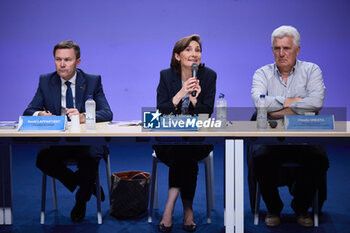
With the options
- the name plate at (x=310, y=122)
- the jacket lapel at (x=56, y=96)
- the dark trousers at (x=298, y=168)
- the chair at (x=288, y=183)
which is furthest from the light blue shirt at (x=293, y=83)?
the jacket lapel at (x=56, y=96)

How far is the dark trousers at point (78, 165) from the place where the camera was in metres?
2.22

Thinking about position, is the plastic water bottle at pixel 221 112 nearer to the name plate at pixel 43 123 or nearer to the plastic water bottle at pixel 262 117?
the plastic water bottle at pixel 262 117

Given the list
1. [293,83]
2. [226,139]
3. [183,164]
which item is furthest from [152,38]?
[226,139]

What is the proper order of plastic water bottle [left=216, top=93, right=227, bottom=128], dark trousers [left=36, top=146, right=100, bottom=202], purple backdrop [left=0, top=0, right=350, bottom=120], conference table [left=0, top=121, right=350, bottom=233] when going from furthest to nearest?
1. purple backdrop [left=0, top=0, right=350, bottom=120]
2. dark trousers [left=36, top=146, right=100, bottom=202]
3. plastic water bottle [left=216, top=93, right=227, bottom=128]
4. conference table [left=0, top=121, right=350, bottom=233]

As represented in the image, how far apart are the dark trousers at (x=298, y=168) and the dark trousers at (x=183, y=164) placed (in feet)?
1.20

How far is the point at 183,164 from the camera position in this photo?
2.09 metres

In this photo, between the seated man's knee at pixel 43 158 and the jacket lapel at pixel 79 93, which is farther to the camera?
the jacket lapel at pixel 79 93

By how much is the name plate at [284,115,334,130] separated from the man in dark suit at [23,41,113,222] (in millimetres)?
1170

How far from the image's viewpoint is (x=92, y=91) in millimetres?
2602

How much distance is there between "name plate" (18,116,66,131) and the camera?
6.11 feet

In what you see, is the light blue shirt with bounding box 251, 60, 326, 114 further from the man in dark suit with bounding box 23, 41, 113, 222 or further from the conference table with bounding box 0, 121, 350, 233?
the man in dark suit with bounding box 23, 41, 113, 222

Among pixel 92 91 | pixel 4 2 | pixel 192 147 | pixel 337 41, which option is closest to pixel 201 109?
pixel 192 147

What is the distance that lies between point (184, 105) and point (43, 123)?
0.97 m

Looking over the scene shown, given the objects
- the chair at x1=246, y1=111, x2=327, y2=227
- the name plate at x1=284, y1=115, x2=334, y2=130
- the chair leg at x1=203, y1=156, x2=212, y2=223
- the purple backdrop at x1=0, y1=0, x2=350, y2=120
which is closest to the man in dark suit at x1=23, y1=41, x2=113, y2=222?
the chair leg at x1=203, y1=156, x2=212, y2=223
